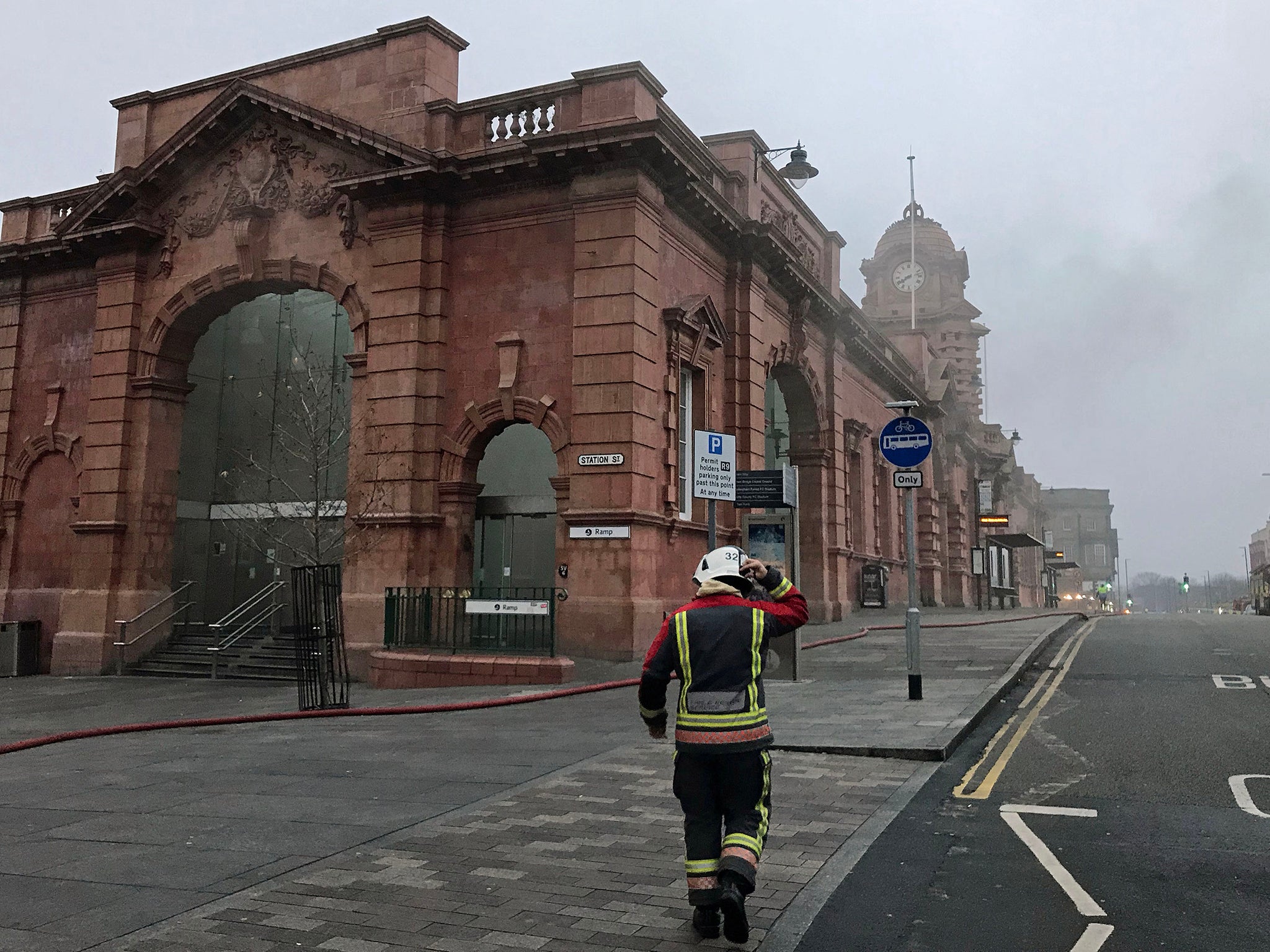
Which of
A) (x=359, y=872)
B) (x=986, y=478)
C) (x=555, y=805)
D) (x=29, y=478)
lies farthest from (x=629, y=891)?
(x=986, y=478)

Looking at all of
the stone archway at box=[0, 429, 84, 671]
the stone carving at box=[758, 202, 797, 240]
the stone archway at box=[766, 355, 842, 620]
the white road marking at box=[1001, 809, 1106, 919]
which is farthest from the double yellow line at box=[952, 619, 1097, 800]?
the stone archway at box=[0, 429, 84, 671]

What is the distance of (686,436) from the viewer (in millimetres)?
21328

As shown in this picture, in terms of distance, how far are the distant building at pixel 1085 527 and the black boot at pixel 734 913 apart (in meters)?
145

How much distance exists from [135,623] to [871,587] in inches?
840

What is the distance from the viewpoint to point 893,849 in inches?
245

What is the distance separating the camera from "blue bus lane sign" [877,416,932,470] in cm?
1284

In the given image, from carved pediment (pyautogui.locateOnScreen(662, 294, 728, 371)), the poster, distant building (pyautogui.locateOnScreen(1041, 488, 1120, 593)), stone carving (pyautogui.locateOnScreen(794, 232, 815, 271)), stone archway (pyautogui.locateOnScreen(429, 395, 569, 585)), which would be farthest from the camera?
distant building (pyautogui.locateOnScreen(1041, 488, 1120, 593))

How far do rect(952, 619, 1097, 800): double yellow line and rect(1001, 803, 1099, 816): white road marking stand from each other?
12.5 inches

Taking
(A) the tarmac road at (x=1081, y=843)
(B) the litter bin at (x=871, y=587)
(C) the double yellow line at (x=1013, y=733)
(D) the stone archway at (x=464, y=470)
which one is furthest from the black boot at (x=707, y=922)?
(B) the litter bin at (x=871, y=587)

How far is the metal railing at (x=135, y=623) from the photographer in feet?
71.3

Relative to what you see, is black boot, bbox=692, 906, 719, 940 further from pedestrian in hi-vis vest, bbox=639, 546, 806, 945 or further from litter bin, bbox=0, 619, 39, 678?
→ litter bin, bbox=0, 619, 39, 678

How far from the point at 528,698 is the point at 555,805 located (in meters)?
6.48

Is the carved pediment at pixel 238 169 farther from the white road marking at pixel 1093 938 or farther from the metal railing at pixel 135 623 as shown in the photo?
the white road marking at pixel 1093 938

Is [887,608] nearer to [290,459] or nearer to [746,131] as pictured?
[746,131]
